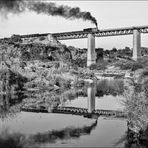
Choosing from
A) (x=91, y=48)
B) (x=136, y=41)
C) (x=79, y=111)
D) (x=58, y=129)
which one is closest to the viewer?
(x=58, y=129)

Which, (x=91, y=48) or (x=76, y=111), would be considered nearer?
(x=76, y=111)

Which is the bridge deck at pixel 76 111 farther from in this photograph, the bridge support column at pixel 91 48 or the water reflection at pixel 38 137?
the bridge support column at pixel 91 48

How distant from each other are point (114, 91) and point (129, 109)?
22.5m

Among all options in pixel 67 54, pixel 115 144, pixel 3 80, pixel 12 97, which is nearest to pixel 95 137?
pixel 115 144

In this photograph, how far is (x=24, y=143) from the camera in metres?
14.2

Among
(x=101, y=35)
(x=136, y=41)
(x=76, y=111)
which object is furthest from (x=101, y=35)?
(x=76, y=111)

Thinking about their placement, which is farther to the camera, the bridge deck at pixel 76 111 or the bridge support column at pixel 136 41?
the bridge support column at pixel 136 41

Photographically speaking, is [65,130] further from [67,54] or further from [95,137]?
[67,54]

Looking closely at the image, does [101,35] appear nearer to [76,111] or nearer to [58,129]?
[76,111]

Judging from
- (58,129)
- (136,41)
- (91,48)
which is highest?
(136,41)

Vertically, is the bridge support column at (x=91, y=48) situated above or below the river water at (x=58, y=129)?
above

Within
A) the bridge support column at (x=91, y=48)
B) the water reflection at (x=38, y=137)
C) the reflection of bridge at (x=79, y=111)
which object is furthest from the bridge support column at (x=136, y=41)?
the water reflection at (x=38, y=137)

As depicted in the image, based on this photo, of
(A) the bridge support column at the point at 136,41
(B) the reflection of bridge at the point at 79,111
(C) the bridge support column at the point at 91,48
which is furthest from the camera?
(C) the bridge support column at the point at 91,48

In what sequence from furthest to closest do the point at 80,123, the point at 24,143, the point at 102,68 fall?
the point at 102,68 < the point at 80,123 < the point at 24,143
